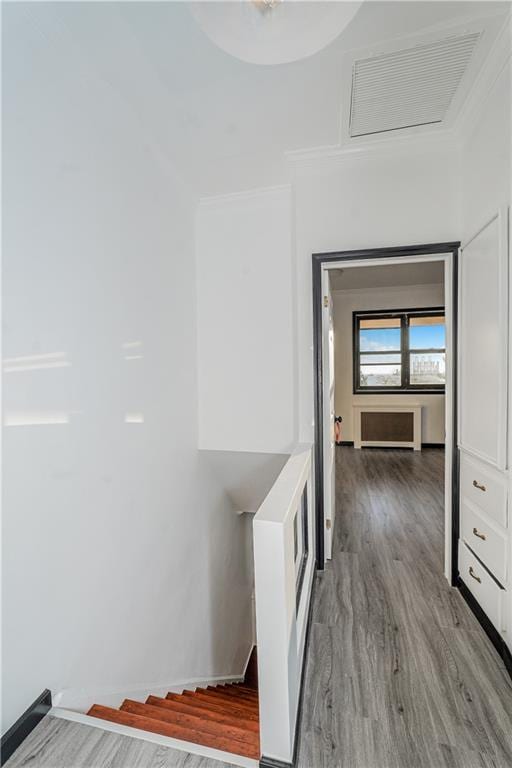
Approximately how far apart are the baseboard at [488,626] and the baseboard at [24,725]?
193 centimetres

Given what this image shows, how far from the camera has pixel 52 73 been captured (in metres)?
1.36

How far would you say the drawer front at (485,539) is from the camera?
1.62m

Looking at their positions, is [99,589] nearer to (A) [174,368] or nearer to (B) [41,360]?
(B) [41,360]

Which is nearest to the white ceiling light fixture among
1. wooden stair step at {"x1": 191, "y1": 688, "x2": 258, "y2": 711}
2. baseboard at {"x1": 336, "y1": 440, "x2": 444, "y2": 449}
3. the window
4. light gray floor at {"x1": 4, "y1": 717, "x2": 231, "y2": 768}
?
light gray floor at {"x1": 4, "y1": 717, "x2": 231, "y2": 768}

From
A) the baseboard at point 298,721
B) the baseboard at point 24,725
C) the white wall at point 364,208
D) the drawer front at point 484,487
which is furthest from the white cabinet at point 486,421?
the baseboard at point 24,725

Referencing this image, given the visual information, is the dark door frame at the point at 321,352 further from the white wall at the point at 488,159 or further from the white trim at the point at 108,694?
the white trim at the point at 108,694

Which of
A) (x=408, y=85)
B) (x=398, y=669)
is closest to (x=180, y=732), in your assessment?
(x=398, y=669)

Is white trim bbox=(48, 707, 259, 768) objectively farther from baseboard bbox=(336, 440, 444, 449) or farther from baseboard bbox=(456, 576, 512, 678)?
baseboard bbox=(336, 440, 444, 449)

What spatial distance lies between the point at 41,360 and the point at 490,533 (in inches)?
86.4

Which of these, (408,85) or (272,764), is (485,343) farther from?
(272,764)

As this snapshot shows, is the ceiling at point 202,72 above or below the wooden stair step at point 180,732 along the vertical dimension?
above

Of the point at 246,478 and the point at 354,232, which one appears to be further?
the point at 246,478

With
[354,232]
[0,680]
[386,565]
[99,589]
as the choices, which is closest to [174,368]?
[99,589]

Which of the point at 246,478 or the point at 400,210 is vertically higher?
the point at 400,210
